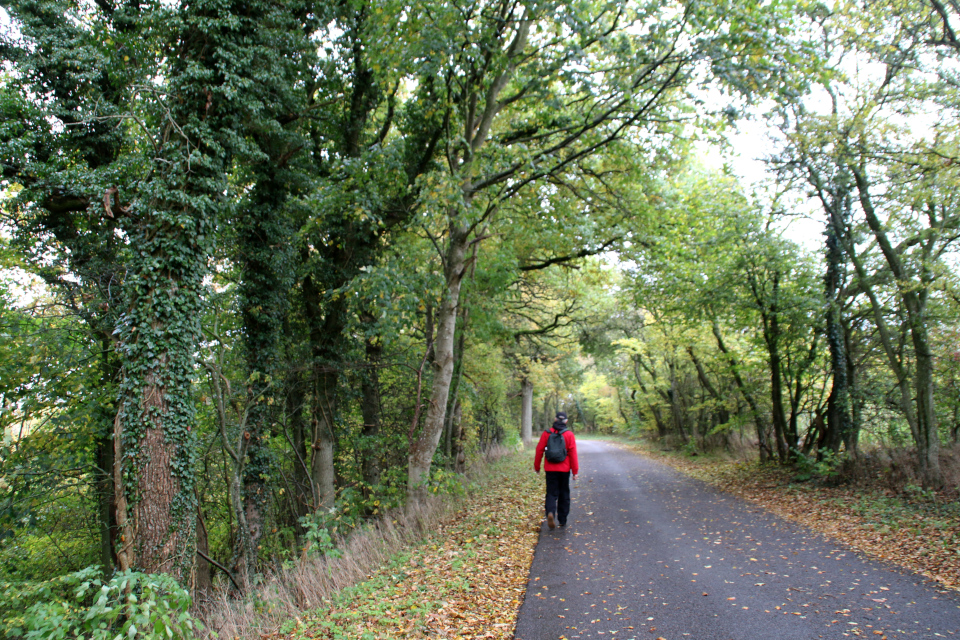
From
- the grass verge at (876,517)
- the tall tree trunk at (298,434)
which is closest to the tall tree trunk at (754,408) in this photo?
the grass verge at (876,517)

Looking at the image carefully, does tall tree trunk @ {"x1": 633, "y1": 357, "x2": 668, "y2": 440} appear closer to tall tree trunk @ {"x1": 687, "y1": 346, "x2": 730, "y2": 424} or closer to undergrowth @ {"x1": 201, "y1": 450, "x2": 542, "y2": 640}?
tall tree trunk @ {"x1": 687, "y1": 346, "x2": 730, "y2": 424}

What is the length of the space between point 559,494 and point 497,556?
6.35ft

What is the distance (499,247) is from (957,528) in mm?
9637

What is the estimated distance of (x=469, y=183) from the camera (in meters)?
9.44

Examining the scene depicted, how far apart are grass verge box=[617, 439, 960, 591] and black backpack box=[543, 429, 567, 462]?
3776mm

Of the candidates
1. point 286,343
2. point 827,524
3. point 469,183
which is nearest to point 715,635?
point 827,524

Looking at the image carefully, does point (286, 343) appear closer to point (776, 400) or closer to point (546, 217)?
point (546, 217)

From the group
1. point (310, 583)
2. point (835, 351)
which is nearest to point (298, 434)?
point (310, 583)

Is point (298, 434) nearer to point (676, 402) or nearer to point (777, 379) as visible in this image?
point (777, 379)

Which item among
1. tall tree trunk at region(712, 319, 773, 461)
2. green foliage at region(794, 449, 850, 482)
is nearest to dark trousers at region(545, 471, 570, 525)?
green foliage at region(794, 449, 850, 482)

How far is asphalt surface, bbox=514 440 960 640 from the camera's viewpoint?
4168 millimetres

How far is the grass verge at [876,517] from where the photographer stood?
5.79 m

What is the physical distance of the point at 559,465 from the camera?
8.04 meters

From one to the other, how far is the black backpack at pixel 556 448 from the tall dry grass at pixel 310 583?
236 centimetres
